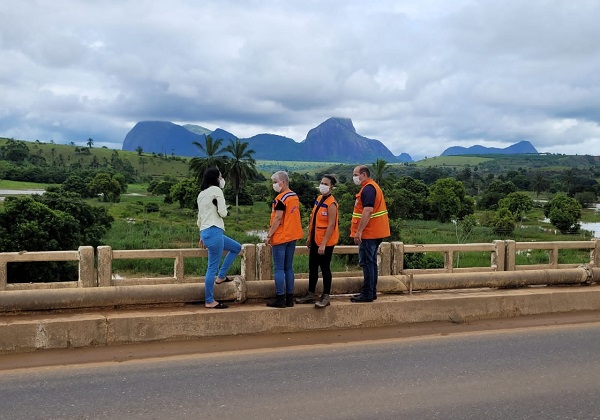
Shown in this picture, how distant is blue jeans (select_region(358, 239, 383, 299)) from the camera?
279 inches

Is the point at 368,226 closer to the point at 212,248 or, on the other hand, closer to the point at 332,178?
the point at 332,178

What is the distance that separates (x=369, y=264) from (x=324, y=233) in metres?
0.80

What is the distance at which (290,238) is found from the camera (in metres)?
6.64

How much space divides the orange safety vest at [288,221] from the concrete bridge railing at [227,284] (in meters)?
0.71

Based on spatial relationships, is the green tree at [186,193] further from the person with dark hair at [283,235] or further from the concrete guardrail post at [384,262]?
the person with dark hair at [283,235]

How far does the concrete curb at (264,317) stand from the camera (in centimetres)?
582

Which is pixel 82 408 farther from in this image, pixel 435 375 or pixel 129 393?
pixel 435 375

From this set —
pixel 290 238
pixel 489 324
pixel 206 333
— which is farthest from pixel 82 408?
pixel 489 324

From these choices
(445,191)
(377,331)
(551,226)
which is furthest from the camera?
(445,191)

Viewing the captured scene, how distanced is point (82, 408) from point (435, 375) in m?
3.23

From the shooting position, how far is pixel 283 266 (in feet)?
22.2

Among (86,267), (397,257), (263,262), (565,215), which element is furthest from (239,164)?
(86,267)

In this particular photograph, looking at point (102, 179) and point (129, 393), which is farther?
point (102, 179)

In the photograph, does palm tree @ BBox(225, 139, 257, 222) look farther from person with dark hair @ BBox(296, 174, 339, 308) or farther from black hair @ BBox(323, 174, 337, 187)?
black hair @ BBox(323, 174, 337, 187)
